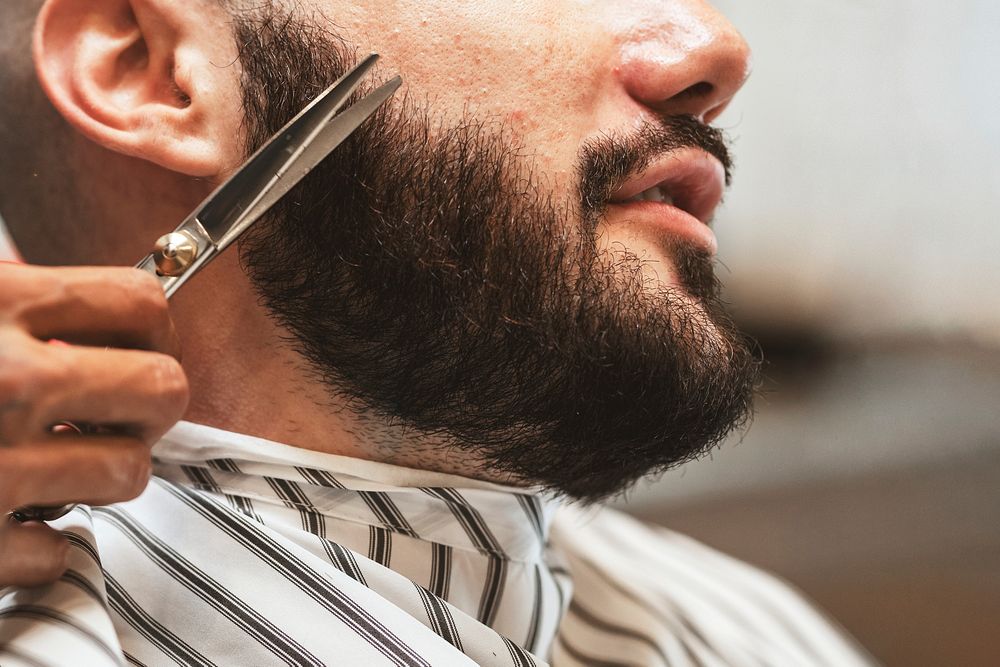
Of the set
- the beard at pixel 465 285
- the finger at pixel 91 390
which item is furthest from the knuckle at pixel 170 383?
the beard at pixel 465 285

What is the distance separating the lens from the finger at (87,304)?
18.4 inches

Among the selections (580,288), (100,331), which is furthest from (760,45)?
A: (100,331)

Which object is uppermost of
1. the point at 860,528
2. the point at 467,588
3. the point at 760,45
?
the point at 760,45

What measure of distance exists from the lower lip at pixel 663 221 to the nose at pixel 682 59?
0.26ft

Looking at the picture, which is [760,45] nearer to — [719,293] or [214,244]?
[719,293]

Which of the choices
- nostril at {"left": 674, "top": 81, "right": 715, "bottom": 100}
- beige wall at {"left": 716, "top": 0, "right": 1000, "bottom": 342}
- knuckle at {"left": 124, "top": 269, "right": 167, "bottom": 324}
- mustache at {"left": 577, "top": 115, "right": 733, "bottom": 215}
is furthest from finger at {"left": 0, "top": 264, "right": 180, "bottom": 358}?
beige wall at {"left": 716, "top": 0, "right": 1000, "bottom": 342}

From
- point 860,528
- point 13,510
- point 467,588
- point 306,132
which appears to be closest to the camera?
point 13,510

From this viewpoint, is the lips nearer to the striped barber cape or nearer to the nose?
the nose

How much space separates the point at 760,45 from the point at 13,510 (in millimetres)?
1595

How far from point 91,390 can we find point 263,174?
0.18m

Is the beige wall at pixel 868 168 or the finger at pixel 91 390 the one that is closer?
the finger at pixel 91 390

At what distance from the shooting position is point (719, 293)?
2.54 ft

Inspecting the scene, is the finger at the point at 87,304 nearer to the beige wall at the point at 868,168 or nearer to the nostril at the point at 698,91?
the nostril at the point at 698,91

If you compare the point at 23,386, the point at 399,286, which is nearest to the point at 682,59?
the point at 399,286
